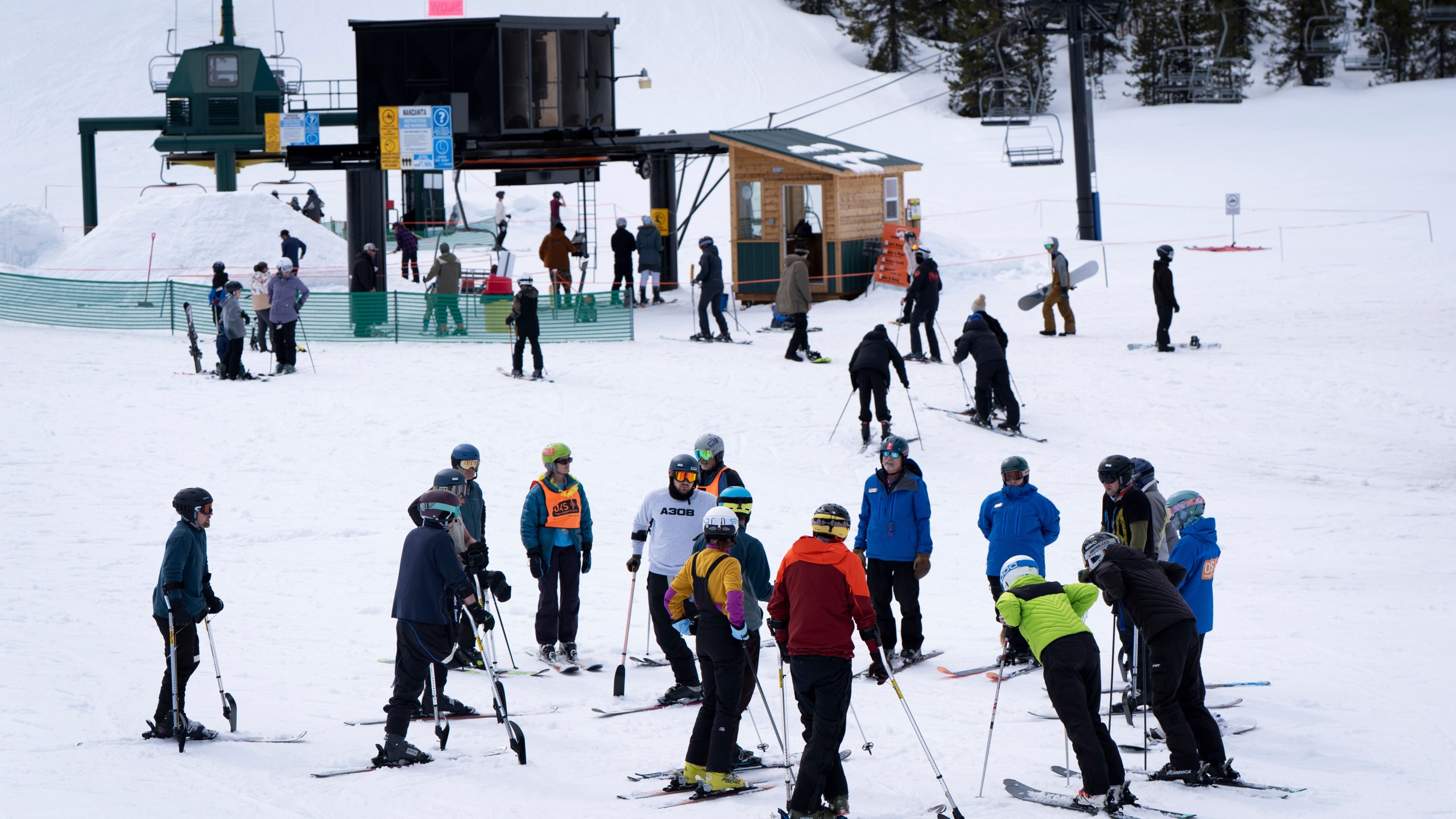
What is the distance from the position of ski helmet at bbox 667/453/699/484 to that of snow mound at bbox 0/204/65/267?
3227cm

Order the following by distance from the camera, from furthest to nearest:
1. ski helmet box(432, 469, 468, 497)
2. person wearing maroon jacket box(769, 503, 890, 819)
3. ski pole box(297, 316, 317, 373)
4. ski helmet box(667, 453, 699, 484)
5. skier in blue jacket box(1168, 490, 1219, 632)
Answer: ski pole box(297, 316, 317, 373) → ski helmet box(667, 453, 699, 484) → ski helmet box(432, 469, 468, 497) → skier in blue jacket box(1168, 490, 1219, 632) → person wearing maroon jacket box(769, 503, 890, 819)

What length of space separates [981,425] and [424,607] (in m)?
10.1

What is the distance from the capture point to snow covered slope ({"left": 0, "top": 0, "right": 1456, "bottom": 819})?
272 inches

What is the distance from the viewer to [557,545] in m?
8.86

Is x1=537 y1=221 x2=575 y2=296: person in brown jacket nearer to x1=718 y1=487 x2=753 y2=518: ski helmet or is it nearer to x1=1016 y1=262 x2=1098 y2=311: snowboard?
x1=1016 y1=262 x2=1098 y2=311: snowboard

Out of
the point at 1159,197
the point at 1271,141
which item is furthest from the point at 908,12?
the point at 1159,197

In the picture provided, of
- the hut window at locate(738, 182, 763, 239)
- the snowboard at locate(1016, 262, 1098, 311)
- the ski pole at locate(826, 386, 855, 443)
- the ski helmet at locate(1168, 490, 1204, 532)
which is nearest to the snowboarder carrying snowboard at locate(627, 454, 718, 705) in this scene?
the ski helmet at locate(1168, 490, 1204, 532)

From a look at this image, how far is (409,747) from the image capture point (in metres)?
6.93

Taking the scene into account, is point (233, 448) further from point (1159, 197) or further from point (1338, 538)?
point (1159, 197)

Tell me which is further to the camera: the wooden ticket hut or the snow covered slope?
the wooden ticket hut

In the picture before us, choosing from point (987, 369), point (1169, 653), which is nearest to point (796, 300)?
point (987, 369)

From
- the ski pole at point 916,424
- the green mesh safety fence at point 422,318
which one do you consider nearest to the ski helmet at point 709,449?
the ski pole at point 916,424

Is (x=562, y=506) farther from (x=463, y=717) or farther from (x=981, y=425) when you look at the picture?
(x=981, y=425)

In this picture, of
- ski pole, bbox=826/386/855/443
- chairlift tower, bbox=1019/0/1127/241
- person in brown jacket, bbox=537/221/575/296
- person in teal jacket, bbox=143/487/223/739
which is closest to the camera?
person in teal jacket, bbox=143/487/223/739
